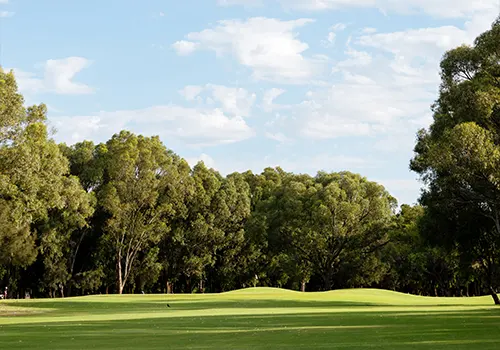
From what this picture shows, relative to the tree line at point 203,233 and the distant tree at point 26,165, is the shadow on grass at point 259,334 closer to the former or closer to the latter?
the distant tree at point 26,165

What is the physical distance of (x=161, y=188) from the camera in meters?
74.2

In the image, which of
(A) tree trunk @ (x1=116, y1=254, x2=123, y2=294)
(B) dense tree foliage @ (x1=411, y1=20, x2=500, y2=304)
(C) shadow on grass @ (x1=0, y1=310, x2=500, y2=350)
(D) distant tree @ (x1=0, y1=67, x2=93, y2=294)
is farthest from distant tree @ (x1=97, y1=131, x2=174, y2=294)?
(C) shadow on grass @ (x1=0, y1=310, x2=500, y2=350)

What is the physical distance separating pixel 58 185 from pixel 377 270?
2055 inches

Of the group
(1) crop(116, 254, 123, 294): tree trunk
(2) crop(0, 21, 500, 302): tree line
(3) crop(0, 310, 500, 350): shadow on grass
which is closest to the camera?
(3) crop(0, 310, 500, 350): shadow on grass

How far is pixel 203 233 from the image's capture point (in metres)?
78.9

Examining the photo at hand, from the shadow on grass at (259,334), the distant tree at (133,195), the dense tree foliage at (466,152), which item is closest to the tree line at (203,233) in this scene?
the distant tree at (133,195)

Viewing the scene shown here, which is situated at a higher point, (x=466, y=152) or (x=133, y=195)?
(x=133, y=195)

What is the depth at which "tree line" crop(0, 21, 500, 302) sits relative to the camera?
63.7 meters

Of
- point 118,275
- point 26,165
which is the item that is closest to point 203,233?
point 118,275

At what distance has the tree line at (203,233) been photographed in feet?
209

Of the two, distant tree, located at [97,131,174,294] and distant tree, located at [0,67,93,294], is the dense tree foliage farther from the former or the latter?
distant tree, located at [97,131,174,294]

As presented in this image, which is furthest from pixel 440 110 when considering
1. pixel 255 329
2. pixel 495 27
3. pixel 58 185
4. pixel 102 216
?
pixel 102 216

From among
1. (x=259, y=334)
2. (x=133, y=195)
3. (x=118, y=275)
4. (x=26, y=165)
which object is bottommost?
(x=259, y=334)

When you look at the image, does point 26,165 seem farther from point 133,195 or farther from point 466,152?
point 133,195
